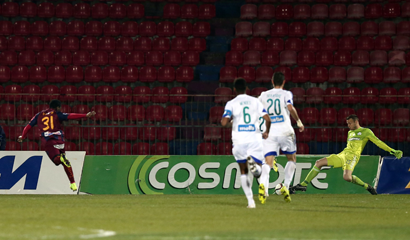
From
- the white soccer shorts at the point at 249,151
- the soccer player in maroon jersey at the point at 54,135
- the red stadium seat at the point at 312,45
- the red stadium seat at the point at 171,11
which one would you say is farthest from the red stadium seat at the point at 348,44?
the white soccer shorts at the point at 249,151

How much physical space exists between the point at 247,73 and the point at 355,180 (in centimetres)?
765

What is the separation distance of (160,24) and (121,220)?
47.4 feet

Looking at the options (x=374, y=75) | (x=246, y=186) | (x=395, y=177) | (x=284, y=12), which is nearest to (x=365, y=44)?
(x=374, y=75)

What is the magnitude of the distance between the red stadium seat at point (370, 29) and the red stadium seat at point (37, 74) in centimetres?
1139

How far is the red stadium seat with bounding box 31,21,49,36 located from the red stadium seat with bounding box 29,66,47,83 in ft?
6.11

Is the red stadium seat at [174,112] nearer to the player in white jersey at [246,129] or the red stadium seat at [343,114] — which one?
the red stadium seat at [343,114]

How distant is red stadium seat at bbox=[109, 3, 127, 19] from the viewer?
73.0ft

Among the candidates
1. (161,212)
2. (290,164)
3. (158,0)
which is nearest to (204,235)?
(161,212)

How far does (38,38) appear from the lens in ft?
70.5

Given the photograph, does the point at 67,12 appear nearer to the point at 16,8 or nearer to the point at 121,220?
the point at 16,8

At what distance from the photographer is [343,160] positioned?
13.5 m

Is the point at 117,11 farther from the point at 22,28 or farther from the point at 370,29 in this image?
the point at 370,29

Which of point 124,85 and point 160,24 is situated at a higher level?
point 160,24

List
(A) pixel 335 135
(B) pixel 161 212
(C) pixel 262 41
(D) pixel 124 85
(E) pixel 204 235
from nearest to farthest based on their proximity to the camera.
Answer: (E) pixel 204 235 < (B) pixel 161 212 < (A) pixel 335 135 < (D) pixel 124 85 < (C) pixel 262 41
